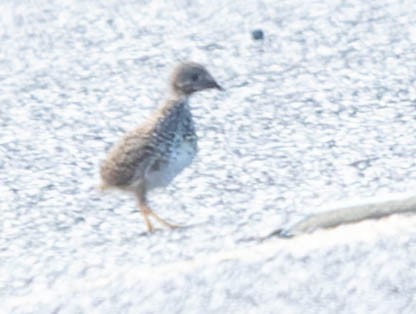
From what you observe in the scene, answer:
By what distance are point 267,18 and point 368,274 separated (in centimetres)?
344

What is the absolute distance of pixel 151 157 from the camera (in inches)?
242

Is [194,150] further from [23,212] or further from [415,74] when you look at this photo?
[415,74]

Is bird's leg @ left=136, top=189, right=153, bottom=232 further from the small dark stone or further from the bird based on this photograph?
the small dark stone

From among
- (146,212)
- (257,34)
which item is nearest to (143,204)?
(146,212)

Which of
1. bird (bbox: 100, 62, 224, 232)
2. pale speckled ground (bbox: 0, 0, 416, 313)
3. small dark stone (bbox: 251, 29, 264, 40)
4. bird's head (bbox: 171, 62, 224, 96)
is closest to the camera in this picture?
pale speckled ground (bbox: 0, 0, 416, 313)

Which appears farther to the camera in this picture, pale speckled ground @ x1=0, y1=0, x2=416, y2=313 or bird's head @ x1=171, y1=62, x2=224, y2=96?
bird's head @ x1=171, y1=62, x2=224, y2=96

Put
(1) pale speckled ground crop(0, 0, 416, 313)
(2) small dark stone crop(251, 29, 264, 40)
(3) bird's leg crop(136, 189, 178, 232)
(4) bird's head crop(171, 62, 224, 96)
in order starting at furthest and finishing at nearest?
1. (2) small dark stone crop(251, 29, 264, 40)
2. (4) bird's head crop(171, 62, 224, 96)
3. (3) bird's leg crop(136, 189, 178, 232)
4. (1) pale speckled ground crop(0, 0, 416, 313)

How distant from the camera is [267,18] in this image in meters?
8.54

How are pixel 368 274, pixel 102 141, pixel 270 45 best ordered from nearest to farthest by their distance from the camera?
1. pixel 368 274
2. pixel 102 141
3. pixel 270 45

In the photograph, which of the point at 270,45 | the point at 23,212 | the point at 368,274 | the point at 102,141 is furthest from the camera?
the point at 270,45

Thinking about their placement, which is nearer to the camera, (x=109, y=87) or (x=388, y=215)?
(x=388, y=215)

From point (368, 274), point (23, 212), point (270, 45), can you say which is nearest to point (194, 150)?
point (23, 212)

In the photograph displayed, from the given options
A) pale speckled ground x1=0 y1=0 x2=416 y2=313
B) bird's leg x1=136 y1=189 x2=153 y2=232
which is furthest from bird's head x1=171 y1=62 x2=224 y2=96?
bird's leg x1=136 y1=189 x2=153 y2=232

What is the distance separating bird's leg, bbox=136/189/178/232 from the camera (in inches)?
235
